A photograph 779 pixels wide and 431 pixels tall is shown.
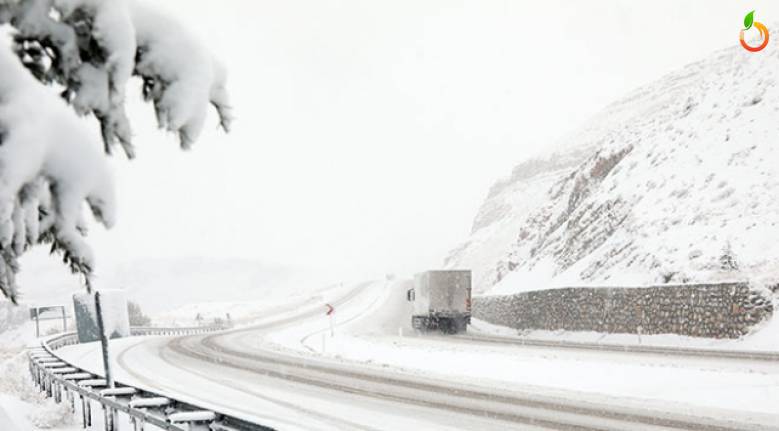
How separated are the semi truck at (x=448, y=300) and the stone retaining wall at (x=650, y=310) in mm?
3000

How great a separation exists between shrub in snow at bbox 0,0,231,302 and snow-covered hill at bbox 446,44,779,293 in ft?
68.6

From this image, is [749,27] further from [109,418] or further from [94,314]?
[94,314]

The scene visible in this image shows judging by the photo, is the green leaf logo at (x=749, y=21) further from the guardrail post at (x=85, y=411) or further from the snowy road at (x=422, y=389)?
the guardrail post at (x=85, y=411)

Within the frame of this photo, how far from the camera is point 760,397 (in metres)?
11.7

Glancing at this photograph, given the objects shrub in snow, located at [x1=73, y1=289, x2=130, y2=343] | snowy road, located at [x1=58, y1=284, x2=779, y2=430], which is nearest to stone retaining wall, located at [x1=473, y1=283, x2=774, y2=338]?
snowy road, located at [x1=58, y1=284, x2=779, y2=430]

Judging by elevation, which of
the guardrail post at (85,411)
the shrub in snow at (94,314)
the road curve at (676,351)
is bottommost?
the shrub in snow at (94,314)

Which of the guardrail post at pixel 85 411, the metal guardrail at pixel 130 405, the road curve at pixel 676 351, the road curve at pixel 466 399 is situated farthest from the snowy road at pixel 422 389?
the guardrail post at pixel 85 411

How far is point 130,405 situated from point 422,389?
7.31m

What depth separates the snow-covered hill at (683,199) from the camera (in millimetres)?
23375

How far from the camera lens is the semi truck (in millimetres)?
33750

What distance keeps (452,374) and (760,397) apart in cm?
825

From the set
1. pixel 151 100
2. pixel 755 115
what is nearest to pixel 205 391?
pixel 151 100

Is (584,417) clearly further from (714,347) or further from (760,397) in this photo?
(714,347)

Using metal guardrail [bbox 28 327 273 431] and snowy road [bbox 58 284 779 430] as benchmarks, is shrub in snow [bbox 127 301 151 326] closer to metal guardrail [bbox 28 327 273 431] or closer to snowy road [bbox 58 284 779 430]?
snowy road [bbox 58 284 779 430]
